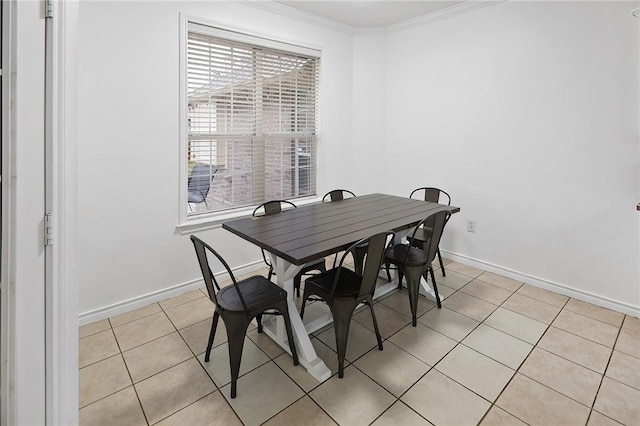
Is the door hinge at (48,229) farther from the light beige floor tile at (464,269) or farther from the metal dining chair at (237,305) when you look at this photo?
the light beige floor tile at (464,269)

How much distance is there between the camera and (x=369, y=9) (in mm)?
3598

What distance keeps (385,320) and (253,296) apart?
1141 millimetres

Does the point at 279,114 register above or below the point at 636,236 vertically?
above

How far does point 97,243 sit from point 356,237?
6.37 feet

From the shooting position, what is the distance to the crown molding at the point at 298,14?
3225 mm

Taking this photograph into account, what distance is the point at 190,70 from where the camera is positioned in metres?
2.92

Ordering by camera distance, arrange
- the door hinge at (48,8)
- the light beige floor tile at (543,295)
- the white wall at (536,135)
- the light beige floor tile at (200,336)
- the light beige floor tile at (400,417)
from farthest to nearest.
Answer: the light beige floor tile at (543,295), the white wall at (536,135), the light beige floor tile at (200,336), the light beige floor tile at (400,417), the door hinge at (48,8)

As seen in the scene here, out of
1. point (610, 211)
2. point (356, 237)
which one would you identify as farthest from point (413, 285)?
point (610, 211)

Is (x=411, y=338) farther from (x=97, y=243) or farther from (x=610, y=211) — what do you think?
(x=97, y=243)

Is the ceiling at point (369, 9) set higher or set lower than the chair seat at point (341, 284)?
higher

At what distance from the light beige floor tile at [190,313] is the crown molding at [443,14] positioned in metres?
3.71

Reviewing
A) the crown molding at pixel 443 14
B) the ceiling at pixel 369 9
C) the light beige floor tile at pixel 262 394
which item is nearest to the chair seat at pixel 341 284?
the light beige floor tile at pixel 262 394

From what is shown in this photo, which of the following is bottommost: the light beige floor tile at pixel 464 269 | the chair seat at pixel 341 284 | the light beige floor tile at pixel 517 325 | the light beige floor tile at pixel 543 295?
the light beige floor tile at pixel 517 325

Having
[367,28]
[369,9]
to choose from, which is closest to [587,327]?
[369,9]
